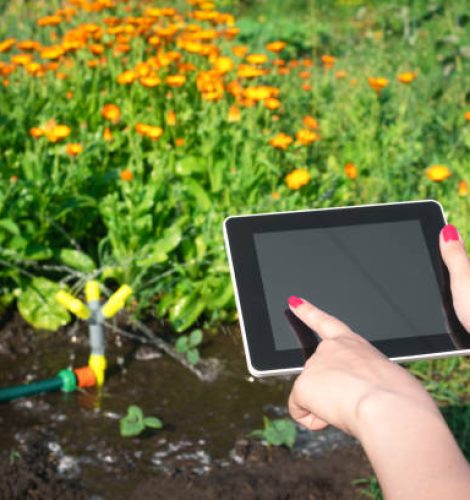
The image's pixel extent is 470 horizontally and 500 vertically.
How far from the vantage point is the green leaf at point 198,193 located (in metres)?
3.18

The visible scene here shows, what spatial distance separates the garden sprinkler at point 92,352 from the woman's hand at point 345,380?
4.94 ft

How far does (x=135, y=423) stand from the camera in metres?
2.51

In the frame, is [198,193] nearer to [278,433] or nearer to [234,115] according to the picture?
[234,115]

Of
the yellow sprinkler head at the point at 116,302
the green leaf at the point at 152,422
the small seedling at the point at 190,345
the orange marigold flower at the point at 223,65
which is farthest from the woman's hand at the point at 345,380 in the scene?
the orange marigold flower at the point at 223,65

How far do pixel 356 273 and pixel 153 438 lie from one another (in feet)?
4.12

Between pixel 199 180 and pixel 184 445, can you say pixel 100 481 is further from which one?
pixel 199 180

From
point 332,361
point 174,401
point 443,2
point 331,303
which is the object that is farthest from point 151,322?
point 443,2

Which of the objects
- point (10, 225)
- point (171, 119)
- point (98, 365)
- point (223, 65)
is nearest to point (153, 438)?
point (98, 365)

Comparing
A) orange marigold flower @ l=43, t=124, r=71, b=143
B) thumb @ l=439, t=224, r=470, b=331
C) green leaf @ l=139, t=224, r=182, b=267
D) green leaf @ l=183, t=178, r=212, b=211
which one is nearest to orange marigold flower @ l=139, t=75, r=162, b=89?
green leaf @ l=183, t=178, r=212, b=211

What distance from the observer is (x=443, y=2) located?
664 centimetres

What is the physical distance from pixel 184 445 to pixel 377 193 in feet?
4.91

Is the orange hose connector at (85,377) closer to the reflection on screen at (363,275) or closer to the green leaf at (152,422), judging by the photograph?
the green leaf at (152,422)

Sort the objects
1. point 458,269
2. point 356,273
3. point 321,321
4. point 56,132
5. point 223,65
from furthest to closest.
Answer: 1. point 223,65
2. point 56,132
3. point 356,273
4. point 458,269
5. point 321,321

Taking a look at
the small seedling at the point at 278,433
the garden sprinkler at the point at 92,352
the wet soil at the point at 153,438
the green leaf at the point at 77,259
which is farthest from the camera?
the green leaf at the point at 77,259
